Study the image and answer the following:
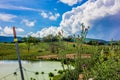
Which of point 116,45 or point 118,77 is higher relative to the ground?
point 116,45

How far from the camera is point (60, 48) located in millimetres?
9148

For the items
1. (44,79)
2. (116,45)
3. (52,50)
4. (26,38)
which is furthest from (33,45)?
(116,45)

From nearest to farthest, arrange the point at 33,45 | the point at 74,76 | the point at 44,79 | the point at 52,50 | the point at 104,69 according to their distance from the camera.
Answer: the point at 74,76 → the point at 104,69 → the point at 44,79 → the point at 52,50 → the point at 33,45

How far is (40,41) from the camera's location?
382 feet

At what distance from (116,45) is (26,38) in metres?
98.5

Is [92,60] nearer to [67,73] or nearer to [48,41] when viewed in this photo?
[67,73]

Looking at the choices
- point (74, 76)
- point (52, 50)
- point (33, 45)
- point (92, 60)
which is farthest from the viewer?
point (33, 45)

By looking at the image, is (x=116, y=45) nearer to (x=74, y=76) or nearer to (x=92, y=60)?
(x=92, y=60)

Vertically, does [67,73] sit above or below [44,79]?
above

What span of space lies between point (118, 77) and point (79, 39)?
1.75m

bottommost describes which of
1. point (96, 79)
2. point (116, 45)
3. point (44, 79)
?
point (44, 79)

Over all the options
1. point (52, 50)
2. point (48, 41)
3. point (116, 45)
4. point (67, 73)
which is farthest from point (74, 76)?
point (48, 41)

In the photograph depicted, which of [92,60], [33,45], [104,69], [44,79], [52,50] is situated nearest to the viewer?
[104,69]

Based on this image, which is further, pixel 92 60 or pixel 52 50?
pixel 52 50
